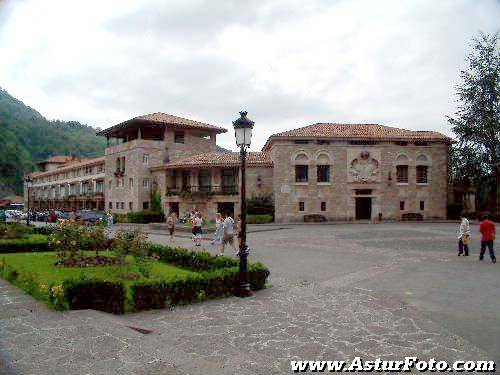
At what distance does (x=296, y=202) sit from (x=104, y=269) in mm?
25832

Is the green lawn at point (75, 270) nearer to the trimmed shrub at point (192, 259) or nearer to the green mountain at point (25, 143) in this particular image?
the trimmed shrub at point (192, 259)

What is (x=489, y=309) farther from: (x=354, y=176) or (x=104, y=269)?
(x=354, y=176)

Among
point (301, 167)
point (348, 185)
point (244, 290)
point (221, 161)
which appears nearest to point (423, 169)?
point (348, 185)

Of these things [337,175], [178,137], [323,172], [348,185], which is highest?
[178,137]

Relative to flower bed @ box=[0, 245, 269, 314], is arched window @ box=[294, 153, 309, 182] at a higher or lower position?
higher

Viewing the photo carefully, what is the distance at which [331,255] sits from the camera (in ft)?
53.8

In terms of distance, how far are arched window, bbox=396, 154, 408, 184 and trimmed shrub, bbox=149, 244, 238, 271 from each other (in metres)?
28.5

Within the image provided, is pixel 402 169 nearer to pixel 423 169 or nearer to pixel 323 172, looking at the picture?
pixel 423 169

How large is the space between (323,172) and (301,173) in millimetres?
2043

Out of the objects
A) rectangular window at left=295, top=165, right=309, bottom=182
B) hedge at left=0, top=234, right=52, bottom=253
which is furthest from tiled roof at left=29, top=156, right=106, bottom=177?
hedge at left=0, top=234, right=52, bottom=253

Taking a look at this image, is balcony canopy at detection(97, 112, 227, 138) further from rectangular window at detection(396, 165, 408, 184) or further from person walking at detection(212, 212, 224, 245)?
person walking at detection(212, 212, 224, 245)

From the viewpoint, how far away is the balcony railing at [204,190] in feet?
124

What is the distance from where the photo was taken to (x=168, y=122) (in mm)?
43062

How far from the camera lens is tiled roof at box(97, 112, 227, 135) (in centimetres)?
4216
